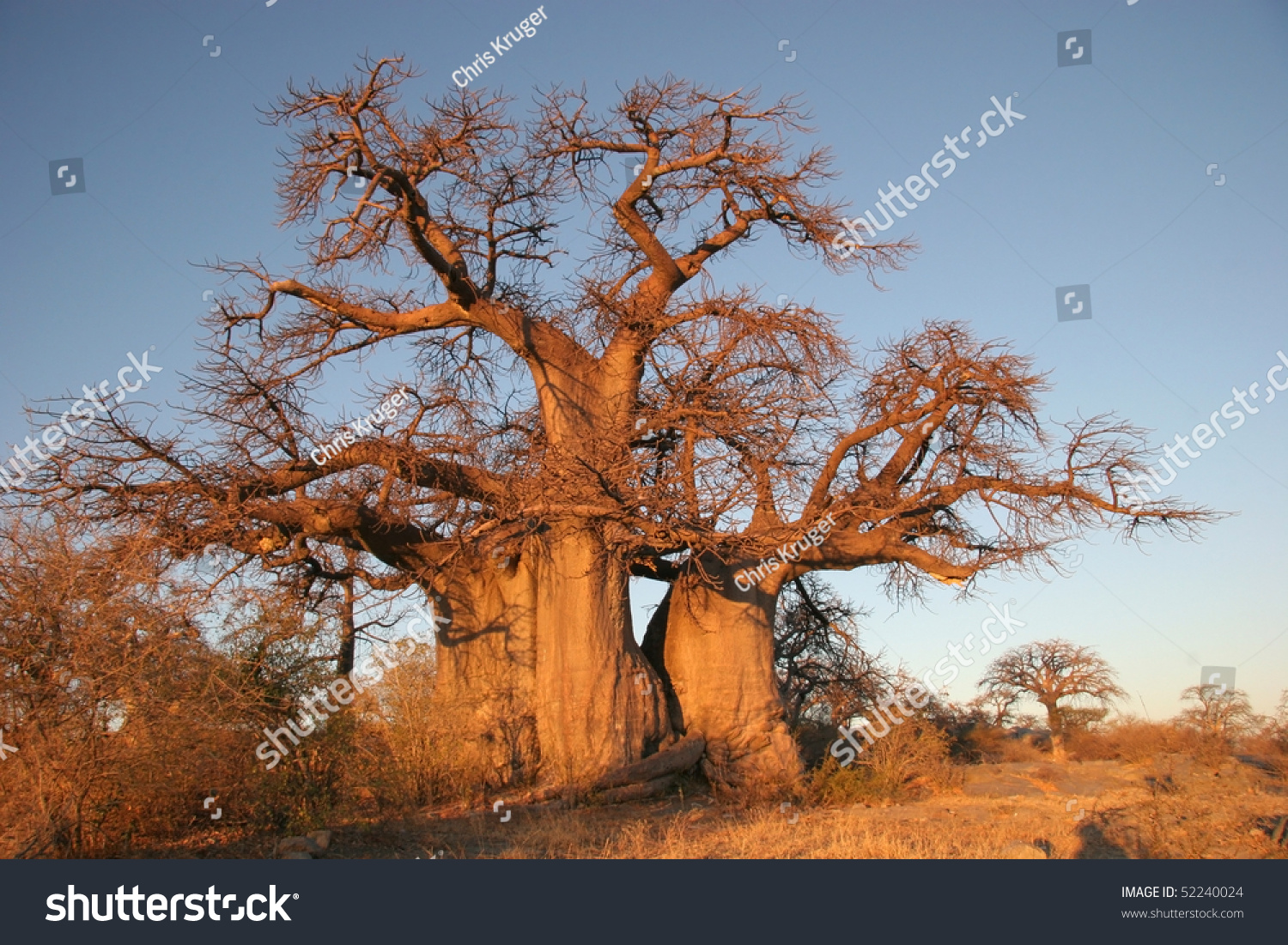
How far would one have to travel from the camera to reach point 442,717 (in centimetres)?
805

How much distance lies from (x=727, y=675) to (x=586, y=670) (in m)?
1.66

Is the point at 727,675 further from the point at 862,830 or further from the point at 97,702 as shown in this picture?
the point at 97,702

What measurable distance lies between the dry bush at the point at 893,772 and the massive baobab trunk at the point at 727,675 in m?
0.56

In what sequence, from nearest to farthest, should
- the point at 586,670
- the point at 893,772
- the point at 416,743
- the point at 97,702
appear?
the point at 97,702 < the point at 416,743 < the point at 586,670 < the point at 893,772

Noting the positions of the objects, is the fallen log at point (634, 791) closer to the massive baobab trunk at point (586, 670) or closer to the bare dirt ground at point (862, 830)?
the bare dirt ground at point (862, 830)

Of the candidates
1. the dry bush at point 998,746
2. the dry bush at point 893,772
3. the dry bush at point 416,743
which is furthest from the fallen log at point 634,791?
the dry bush at point 998,746

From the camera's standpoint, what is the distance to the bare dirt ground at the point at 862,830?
584 centimetres

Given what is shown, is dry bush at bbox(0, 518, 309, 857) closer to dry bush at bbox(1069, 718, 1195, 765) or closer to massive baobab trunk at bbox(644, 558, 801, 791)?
massive baobab trunk at bbox(644, 558, 801, 791)

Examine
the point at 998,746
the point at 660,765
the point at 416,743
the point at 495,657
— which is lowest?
the point at 998,746

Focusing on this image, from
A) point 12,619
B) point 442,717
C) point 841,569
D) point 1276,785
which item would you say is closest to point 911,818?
point 841,569

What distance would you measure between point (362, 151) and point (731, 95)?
11.3ft

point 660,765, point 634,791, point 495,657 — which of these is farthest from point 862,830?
point 495,657

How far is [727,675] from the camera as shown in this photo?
9820 mm

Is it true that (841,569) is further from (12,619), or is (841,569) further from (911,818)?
(12,619)
